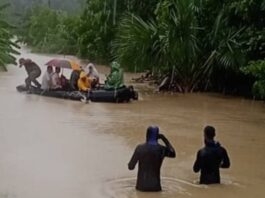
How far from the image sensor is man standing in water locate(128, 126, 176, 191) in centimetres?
880

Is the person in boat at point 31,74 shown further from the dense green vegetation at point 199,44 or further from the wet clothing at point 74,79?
the dense green vegetation at point 199,44

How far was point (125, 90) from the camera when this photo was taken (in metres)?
19.7

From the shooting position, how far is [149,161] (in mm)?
8797

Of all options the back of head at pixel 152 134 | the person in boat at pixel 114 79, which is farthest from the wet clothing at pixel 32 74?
the back of head at pixel 152 134

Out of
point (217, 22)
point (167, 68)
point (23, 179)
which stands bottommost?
point (23, 179)

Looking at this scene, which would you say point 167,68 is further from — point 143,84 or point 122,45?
point 143,84

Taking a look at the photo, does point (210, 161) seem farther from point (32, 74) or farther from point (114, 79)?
point (32, 74)

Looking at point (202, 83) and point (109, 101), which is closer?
point (109, 101)

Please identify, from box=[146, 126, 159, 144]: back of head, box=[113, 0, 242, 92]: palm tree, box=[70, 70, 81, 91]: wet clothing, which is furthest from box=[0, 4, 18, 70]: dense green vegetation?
box=[146, 126, 159, 144]: back of head

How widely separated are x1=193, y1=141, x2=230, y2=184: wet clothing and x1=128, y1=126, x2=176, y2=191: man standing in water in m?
0.59

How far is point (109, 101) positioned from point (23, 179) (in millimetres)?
9843

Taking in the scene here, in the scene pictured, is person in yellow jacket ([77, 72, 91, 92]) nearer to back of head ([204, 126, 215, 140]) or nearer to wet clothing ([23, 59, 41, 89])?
wet clothing ([23, 59, 41, 89])

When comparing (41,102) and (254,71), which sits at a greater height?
(254,71)

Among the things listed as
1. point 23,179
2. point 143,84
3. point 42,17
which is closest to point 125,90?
point 143,84
